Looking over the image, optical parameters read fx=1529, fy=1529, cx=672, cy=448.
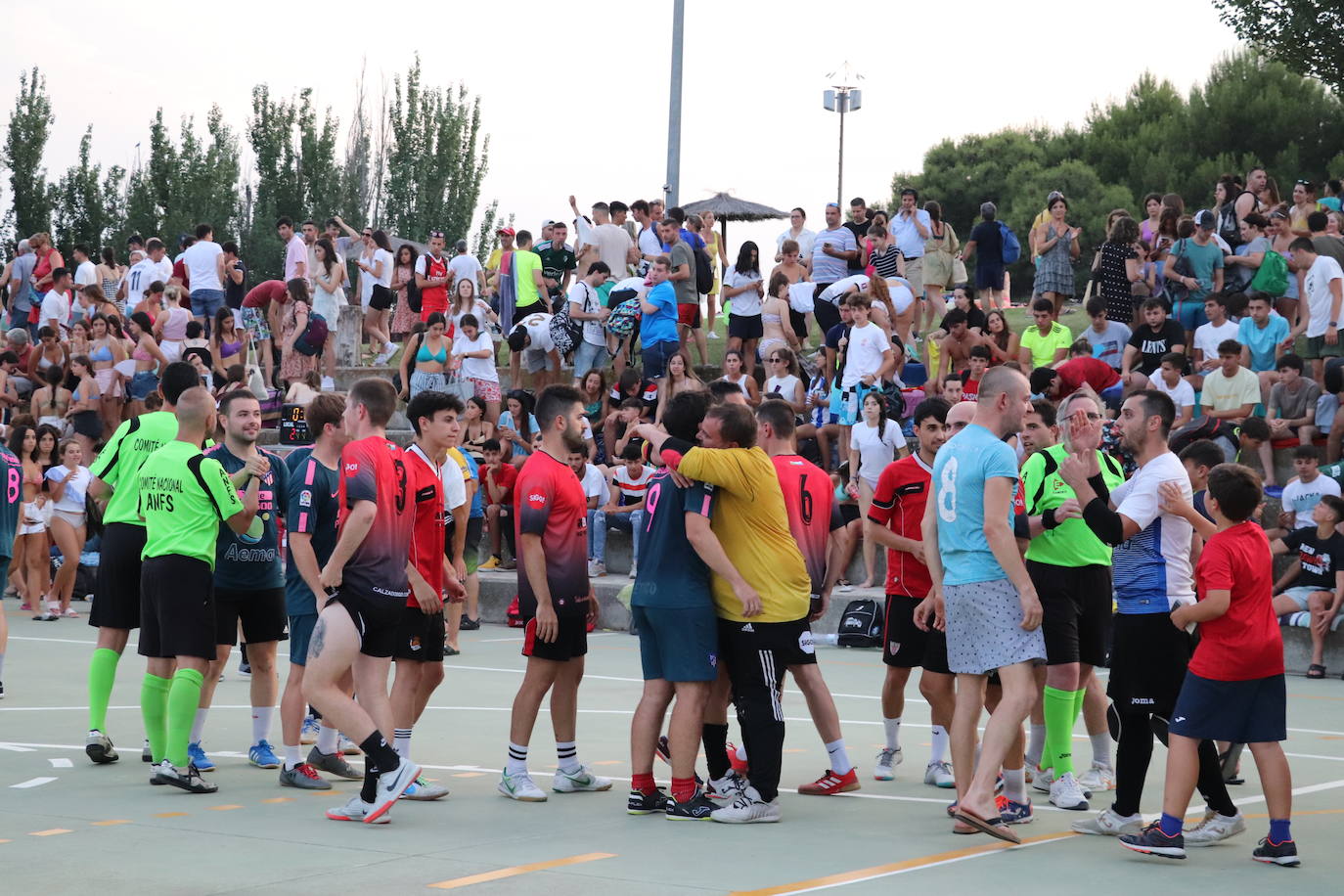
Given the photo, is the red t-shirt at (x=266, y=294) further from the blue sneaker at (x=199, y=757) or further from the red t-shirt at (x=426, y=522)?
the red t-shirt at (x=426, y=522)

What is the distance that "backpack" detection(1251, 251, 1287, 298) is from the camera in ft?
55.3

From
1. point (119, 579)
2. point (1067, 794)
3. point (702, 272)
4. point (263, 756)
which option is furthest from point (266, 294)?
point (1067, 794)

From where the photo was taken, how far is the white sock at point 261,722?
8.34m

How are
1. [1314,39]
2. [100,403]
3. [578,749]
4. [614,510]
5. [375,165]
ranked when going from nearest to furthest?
[578,749], [614,510], [100,403], [1314,39], [375,165]

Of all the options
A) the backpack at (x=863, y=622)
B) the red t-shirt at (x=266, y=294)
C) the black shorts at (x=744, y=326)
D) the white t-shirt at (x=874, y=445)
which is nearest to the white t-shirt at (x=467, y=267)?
the red t-shirt at (x=266, y=294)

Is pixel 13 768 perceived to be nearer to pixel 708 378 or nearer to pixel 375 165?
pixel 708 378

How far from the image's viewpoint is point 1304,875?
6012 millimetres

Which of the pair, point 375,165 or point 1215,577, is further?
point 375,165

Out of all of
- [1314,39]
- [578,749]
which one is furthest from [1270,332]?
[1314,39]

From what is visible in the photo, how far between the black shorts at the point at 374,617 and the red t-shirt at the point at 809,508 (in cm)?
212

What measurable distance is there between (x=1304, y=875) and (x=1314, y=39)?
89.5 feet

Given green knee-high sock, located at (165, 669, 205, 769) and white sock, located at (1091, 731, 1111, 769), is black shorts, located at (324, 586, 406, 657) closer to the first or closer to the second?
green knee-high sock, located at (165, 669, 205, 769)

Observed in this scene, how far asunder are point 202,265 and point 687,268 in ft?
25.7

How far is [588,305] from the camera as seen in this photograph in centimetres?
1934
